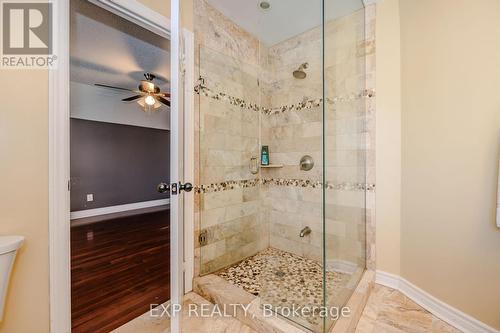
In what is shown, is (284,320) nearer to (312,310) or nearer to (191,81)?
(312,310)

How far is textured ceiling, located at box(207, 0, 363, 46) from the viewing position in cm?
179

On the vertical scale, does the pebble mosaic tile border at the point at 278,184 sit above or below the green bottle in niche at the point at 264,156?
below

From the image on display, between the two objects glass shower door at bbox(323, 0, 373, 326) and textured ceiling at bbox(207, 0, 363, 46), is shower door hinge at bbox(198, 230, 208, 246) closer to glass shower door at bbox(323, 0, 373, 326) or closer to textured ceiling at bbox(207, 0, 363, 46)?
glass shower door at bbox(323, 0, 373, 326)

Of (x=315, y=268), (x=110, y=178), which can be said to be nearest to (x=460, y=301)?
(x=315, y=268)

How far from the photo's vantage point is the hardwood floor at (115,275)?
4.90 ft

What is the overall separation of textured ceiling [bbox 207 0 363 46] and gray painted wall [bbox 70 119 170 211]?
3.29 m

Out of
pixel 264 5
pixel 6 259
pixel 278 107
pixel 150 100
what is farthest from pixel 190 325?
pixel 150 100

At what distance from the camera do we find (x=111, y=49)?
2.58m

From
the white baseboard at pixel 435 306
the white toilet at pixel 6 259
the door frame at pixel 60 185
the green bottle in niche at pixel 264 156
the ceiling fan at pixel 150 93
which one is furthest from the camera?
the ceiling fan at pixel 150 93

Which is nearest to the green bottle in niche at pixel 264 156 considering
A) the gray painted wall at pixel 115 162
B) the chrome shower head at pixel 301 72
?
the chrome shower head at pixel 301 72

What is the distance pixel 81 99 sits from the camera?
13.8 feet

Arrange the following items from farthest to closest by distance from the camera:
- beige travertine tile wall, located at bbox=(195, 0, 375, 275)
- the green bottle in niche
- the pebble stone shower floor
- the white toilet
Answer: the green bottle in niche
beige travertine tile wall, located at bbox=(195, 0, 375, 275)
the pebble stone shower floor
the white toilet

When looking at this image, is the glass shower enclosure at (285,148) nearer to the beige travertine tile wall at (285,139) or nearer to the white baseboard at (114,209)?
the beige travertine tile wall at (285,139)

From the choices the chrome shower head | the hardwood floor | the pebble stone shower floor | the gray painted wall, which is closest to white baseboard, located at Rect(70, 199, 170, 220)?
the gray painted wall
